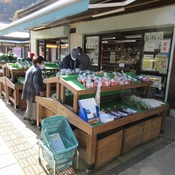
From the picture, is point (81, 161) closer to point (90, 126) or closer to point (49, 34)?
point (90, 126)

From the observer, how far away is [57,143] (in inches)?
94.4

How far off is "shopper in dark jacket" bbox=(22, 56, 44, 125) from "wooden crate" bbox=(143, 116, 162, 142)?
78.6 inches

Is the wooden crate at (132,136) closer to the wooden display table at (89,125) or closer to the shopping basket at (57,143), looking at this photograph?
the wooden display table at (89,125)

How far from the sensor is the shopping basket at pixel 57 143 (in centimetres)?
204

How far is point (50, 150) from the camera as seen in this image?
6.76 ft

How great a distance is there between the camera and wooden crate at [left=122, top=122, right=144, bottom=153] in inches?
103

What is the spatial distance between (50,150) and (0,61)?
16.5ft

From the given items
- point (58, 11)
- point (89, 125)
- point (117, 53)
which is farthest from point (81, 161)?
point (117, 53)

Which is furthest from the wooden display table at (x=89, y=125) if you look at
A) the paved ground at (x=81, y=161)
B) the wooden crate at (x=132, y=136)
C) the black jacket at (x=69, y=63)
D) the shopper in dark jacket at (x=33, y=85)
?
the black jacket at (x=69, y=63)

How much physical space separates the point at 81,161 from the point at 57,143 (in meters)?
0.47

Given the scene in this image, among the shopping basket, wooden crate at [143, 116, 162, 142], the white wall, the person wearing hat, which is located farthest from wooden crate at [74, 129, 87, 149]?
the white wall

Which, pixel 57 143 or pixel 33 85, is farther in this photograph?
pixel 33 85

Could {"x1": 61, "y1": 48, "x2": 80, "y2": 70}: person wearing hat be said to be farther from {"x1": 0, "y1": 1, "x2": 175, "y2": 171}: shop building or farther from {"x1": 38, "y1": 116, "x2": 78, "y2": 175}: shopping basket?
{"x1": 38, "y1": 116, "x2": 78, "y2": 175}: shopping basket

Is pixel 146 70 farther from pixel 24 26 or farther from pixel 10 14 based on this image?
pixel 10 14
